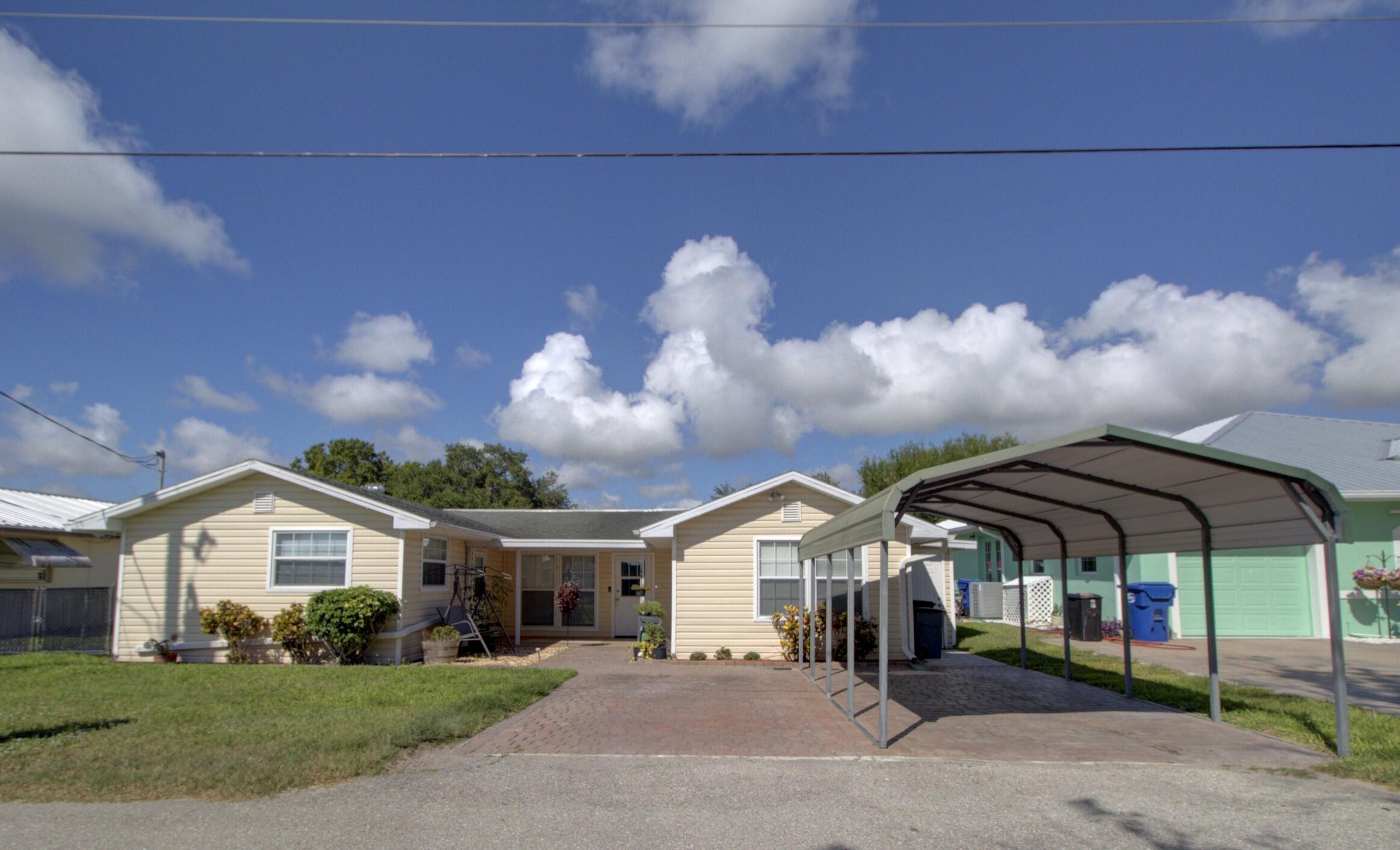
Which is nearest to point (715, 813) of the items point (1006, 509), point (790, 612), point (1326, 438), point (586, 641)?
point (1006, 509)

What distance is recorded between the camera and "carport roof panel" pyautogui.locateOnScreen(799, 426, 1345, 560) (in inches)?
310

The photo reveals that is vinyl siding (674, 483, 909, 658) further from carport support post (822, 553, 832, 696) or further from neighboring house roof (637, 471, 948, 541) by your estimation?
carport support post (822, 553, 832, 696)

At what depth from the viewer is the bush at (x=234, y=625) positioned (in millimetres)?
14906

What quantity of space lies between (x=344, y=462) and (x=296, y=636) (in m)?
36.7

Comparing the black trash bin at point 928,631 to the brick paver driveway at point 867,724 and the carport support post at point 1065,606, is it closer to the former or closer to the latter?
the brick paver driveway at point 867,724

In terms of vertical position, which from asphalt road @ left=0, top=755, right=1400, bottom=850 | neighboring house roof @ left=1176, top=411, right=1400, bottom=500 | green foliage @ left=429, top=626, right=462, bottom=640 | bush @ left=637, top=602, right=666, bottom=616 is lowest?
asphalt road @ left=0, top=755, right=1400, bottom=850

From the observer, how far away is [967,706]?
35.0ft

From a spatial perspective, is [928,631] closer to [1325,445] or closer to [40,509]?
[1325,445]

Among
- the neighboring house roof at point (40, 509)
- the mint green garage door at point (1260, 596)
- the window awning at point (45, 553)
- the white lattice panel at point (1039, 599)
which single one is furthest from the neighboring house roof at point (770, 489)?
the window awning at point (45, 553)

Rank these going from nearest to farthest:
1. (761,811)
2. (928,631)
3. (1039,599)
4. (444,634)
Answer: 1. (761,811)
2. (444,634)
3. (928,631)
4. (1039,599)

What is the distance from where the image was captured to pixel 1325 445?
73.7 feet

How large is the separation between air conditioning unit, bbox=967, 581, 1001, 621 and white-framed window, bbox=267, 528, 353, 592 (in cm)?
1941

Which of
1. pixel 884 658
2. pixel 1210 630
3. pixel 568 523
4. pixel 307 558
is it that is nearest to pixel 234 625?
pixel 307 558

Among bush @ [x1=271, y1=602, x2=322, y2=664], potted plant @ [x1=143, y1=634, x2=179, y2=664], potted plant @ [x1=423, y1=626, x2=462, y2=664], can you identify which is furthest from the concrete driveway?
potted plant @ [x1=143, y1=634, x2=179, y2=664]
